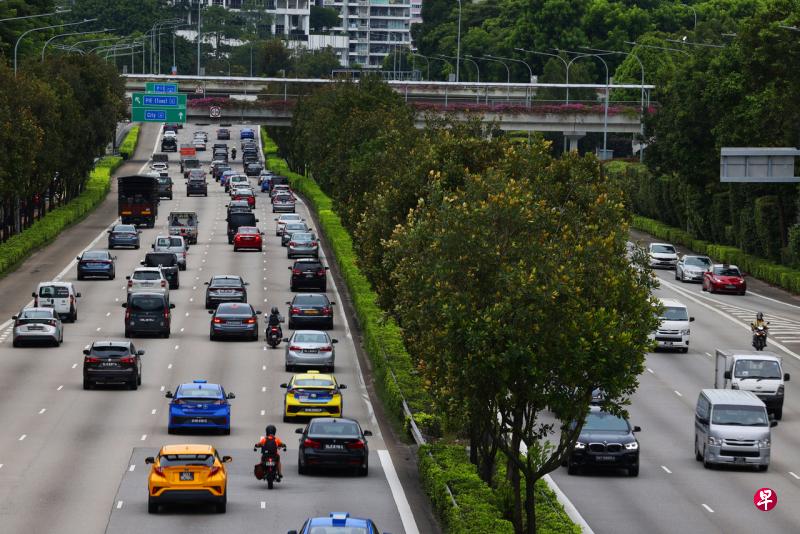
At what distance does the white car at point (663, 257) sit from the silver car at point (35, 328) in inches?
1689

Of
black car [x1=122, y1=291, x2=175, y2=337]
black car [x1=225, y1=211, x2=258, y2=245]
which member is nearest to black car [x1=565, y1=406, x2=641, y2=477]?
black car [x1=122, y1=291, x2=175, y2=337]

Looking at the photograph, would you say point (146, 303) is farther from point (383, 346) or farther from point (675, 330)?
point (675, 330)

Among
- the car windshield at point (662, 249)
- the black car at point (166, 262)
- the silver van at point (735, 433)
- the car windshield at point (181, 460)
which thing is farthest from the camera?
the car windshield at point (662, 249)

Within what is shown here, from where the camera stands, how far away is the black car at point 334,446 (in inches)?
1453

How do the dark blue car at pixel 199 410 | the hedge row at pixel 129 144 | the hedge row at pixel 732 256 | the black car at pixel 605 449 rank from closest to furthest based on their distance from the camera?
the black car at pixel 605 449 → the dark blue car at pixel 199 410 → the hedge row at pixel 732 256 → the hedge row at pixel 129 144

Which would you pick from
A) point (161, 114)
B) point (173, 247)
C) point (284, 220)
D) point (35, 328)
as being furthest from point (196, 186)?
point (35, 328)

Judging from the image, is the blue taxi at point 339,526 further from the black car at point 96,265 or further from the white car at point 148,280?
the black car at point 96,265

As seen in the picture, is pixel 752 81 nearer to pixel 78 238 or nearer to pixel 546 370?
pixel 78 238

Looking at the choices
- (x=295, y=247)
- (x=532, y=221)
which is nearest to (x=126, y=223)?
(x=295, y=247)

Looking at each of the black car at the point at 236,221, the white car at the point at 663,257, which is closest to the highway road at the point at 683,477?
the white car at the point at 663,257

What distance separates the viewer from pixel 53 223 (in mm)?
97000

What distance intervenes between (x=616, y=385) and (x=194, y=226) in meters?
68.3

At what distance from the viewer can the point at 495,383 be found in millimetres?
28266

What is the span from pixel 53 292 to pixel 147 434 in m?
23.0
